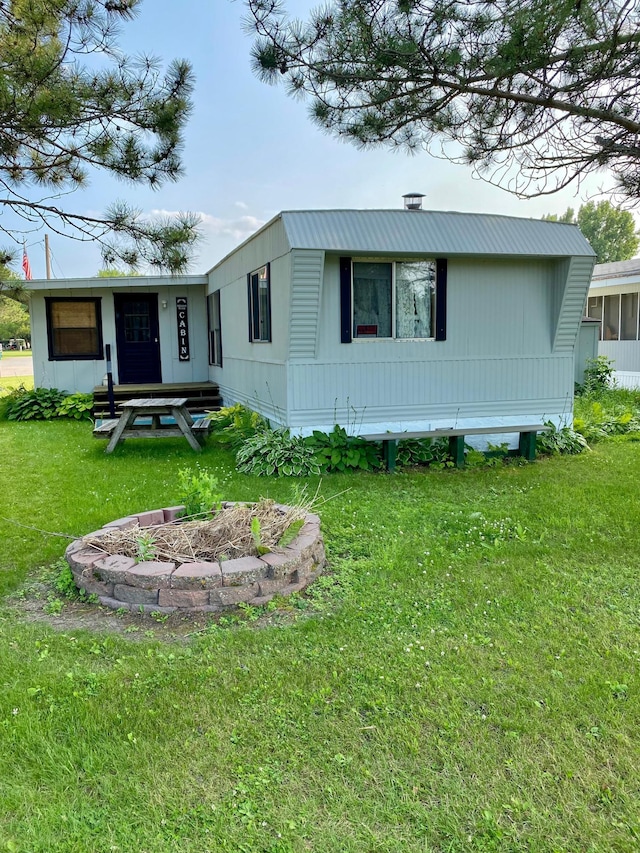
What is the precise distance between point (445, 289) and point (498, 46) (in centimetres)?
303

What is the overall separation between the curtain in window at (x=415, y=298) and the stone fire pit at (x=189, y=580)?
429 cm

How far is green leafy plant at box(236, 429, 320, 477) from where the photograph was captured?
6453mm

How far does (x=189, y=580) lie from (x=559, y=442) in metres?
5.77

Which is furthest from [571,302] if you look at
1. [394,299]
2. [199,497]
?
[199,497]

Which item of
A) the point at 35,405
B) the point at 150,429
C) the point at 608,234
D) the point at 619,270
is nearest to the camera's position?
the point at 150,429

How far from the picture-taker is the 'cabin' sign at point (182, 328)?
12.1 m

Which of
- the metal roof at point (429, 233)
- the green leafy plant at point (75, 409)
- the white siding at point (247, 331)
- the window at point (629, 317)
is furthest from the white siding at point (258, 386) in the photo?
the window at point (629, 317)

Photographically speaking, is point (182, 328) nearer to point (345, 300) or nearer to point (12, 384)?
point (345, 300)

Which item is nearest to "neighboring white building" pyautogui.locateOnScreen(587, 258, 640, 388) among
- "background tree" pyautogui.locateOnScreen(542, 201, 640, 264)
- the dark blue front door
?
the dark blue front door

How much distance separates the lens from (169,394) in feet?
35.6

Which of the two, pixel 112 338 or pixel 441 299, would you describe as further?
pixel 112 338

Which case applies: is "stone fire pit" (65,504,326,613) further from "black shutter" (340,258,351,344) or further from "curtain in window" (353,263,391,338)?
"curtain in window" (353,263,391,338)

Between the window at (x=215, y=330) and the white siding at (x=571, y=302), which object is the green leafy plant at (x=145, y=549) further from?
the window at (x=215, y=330)

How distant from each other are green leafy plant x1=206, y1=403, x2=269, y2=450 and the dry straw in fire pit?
364cm
